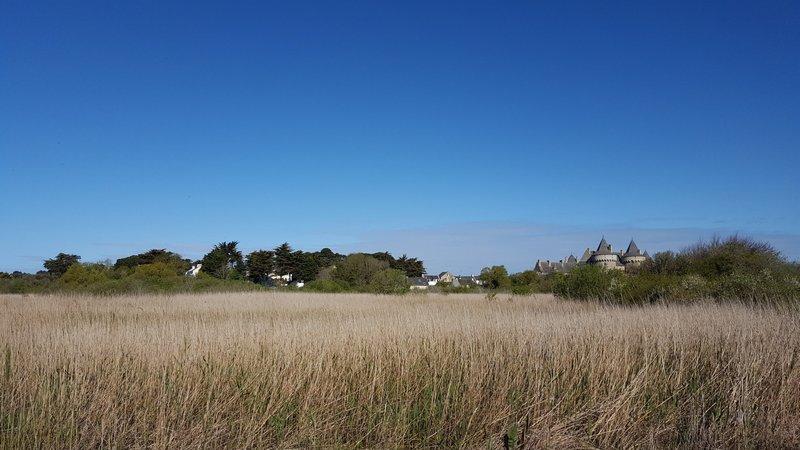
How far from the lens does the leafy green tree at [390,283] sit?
3297 centimetres

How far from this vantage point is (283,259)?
6781 cm

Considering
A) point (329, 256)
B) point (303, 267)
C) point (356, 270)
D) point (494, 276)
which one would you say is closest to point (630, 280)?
point (356, 270)

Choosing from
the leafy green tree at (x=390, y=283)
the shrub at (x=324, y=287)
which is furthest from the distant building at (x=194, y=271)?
the leafy green tree at (x=390, y=283)

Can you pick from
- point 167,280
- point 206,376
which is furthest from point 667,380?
point 167,280

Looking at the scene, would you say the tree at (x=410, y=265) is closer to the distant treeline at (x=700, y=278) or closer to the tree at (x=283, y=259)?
the tree at (x=283, y=259)

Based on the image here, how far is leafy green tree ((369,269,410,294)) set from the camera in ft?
108

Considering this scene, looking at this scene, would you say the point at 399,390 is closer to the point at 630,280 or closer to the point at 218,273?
the point at 630,280

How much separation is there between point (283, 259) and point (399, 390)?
6346 centimetres

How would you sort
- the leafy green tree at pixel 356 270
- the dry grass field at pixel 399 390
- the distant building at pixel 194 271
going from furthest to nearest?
the leafy green tree at pixel 356 270, the distant building at pixel 194 271, the dry grass field at pixel 399 390

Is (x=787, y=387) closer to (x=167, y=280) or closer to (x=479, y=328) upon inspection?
(x=479, y=328)

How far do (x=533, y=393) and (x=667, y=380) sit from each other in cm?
155

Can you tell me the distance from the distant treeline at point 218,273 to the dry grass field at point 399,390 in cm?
2111

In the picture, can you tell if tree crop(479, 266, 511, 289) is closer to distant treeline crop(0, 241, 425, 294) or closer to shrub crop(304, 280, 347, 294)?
distant treeline crop(0, 241, 425, 294)

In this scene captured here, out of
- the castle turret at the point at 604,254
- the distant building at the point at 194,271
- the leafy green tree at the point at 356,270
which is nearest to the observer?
the distant building at the point at 194,271
